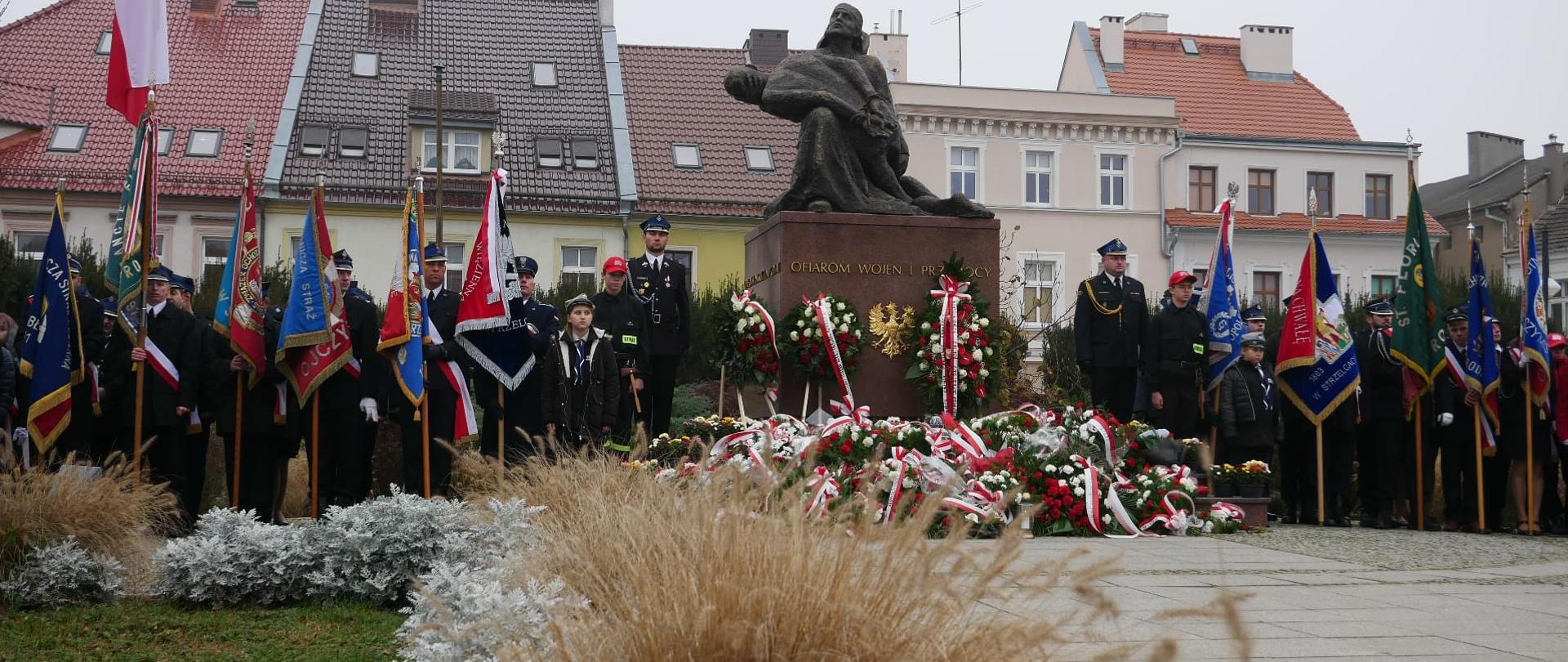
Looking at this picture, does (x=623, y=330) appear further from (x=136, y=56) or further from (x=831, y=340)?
(x=136, y=56)

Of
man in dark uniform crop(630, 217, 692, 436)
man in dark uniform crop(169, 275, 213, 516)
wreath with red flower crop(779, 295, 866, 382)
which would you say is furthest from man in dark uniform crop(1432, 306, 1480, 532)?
man in dark uniform crop(169, 275, 213, 516)

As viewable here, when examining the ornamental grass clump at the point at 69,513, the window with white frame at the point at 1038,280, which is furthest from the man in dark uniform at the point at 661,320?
the window with white frame at the point at 1038,280

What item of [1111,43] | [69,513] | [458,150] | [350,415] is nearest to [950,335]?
[350,415]

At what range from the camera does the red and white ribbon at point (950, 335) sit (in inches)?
423

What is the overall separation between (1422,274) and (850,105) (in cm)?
484

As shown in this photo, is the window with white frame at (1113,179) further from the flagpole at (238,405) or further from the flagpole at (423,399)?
the flagpole at (238,405)

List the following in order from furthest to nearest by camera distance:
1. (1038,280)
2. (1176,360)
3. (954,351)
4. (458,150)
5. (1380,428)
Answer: (1038,280), (458,150), (1380,428), (1176,360), (954,351)

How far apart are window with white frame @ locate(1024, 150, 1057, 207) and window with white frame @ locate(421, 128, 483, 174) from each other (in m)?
12.7

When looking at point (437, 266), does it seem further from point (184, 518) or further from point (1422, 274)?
point (1422, 274)

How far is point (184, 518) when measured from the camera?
10141 mm

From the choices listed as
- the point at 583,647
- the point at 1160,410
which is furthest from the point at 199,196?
the point at 583,647

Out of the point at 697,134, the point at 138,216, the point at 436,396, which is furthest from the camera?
the point at 697,134

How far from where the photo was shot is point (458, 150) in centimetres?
3155

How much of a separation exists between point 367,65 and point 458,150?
3.24 meters
